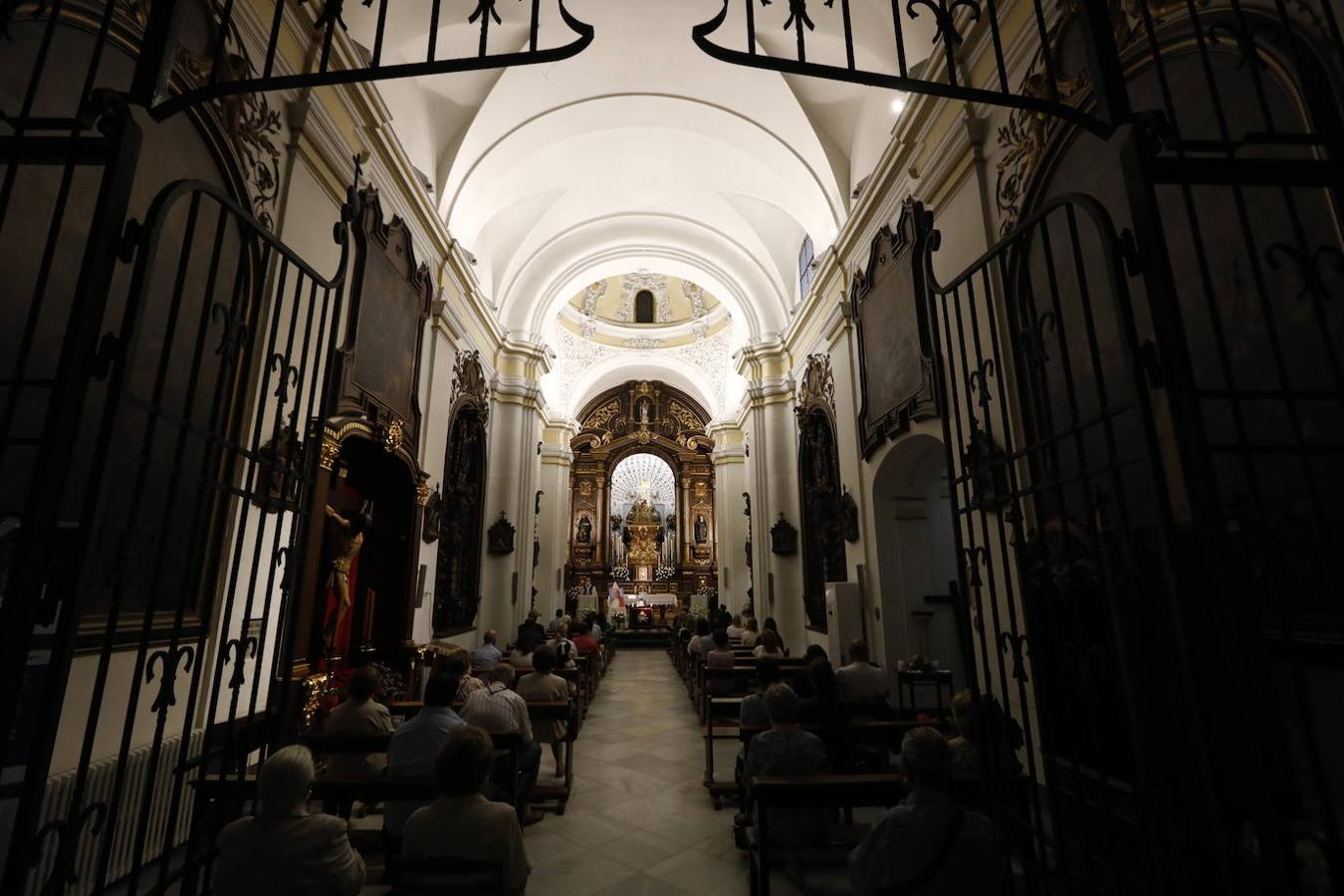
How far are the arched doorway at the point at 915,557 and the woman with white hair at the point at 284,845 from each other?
19.0 feet

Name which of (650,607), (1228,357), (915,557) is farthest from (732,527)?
(1228,357)

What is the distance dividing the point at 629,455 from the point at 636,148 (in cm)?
1371

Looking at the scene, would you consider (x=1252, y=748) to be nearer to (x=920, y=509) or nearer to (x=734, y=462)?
(x=920, y=509)

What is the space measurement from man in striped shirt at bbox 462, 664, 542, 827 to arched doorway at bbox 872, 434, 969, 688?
156 inches

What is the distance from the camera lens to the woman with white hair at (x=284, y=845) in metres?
2.04

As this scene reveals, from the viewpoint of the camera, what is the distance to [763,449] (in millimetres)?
11984

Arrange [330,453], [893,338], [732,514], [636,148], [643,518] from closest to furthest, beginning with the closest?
[330,453] < [893,338] < [636,148] < [732,514] < [643,518]

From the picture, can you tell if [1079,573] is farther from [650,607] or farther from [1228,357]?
[650,607]

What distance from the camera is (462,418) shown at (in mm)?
9812

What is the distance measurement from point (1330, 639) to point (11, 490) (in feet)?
17.0

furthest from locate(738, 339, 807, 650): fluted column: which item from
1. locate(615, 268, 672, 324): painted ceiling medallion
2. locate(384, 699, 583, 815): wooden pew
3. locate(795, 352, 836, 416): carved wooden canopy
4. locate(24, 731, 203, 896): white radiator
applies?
locate(24, 731, 203, 896): white radiator

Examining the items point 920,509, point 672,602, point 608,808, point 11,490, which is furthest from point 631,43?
point 672,602

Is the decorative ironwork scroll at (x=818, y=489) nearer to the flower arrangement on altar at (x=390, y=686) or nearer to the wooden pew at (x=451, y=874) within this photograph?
the flower arrangement on altar at (x=390, y=686)

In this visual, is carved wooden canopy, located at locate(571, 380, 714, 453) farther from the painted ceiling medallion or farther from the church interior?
the church interior
